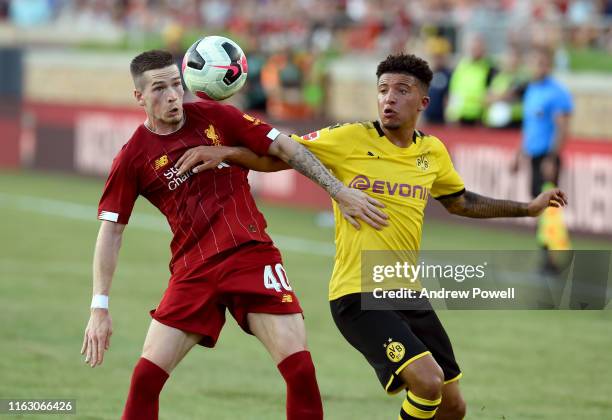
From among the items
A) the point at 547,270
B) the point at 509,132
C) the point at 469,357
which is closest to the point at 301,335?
the point at 469,357

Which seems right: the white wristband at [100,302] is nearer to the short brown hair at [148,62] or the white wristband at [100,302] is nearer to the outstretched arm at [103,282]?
the outstretched arm at [103,282]

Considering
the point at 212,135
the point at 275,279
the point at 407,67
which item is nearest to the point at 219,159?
the point at 212,135

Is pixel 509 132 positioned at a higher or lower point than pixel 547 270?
higher

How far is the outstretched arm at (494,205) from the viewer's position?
7.23 metres

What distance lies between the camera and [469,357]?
10.3 metres

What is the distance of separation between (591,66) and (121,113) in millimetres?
9375

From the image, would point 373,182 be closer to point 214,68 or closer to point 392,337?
point 392,337

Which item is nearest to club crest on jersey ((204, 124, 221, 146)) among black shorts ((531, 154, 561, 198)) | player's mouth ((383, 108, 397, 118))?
player's mouth ((383, 108, 397, 118))

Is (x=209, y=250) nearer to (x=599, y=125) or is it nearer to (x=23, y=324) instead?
(x=23, y=324)

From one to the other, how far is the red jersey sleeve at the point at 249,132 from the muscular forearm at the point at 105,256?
2.68 feet

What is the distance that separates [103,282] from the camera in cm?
643

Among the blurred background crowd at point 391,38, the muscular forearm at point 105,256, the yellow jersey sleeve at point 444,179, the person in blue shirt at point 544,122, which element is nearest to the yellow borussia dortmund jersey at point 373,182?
the yellow jersey sleeve at point 444,179

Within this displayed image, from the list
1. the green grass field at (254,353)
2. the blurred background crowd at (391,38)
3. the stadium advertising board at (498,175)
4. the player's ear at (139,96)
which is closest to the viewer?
the player's ear at (139,96)

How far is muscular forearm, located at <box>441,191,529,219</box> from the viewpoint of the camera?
729cm
